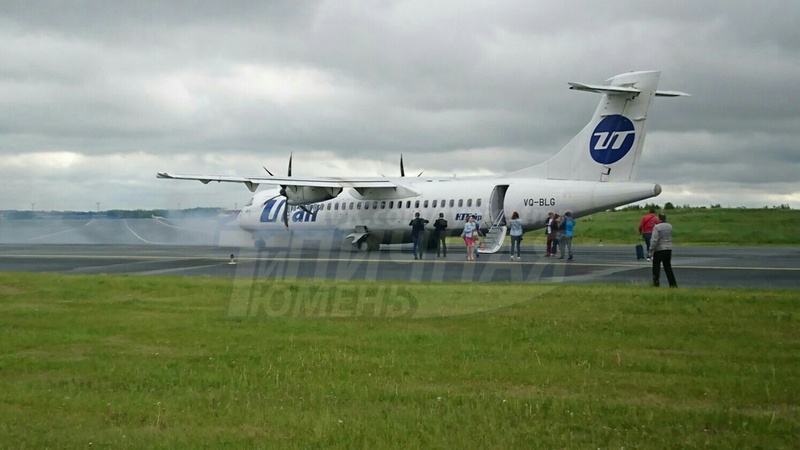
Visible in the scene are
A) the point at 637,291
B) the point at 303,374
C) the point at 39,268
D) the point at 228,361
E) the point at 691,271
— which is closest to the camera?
the point at 303,374

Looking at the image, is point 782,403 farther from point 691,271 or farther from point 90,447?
point 691,271

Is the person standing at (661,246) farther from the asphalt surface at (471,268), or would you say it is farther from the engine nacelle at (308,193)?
the engine nacelle at (308,193)

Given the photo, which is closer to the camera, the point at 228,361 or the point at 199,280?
the point at 228,361

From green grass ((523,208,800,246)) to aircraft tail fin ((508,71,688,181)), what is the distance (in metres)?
16.8

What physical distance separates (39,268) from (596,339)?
2428 centimetres

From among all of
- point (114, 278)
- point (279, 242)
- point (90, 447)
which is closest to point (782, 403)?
point (90, 447)

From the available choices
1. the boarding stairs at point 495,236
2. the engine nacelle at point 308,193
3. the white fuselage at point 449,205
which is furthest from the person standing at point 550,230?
the engine nacelle at point 308,193

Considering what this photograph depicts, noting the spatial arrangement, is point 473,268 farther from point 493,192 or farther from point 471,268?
point 493,192

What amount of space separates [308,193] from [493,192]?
1078cm

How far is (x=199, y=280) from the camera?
2192 centimetres

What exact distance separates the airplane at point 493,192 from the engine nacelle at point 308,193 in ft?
0.18

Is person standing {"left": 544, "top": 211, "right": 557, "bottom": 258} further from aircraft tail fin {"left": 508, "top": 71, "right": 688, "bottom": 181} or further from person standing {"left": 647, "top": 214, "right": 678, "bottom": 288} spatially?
person standing {"left": 647, "top": 214, "right": 678, "bottom": 288}

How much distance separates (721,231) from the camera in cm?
5644

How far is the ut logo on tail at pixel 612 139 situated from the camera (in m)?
32.9
